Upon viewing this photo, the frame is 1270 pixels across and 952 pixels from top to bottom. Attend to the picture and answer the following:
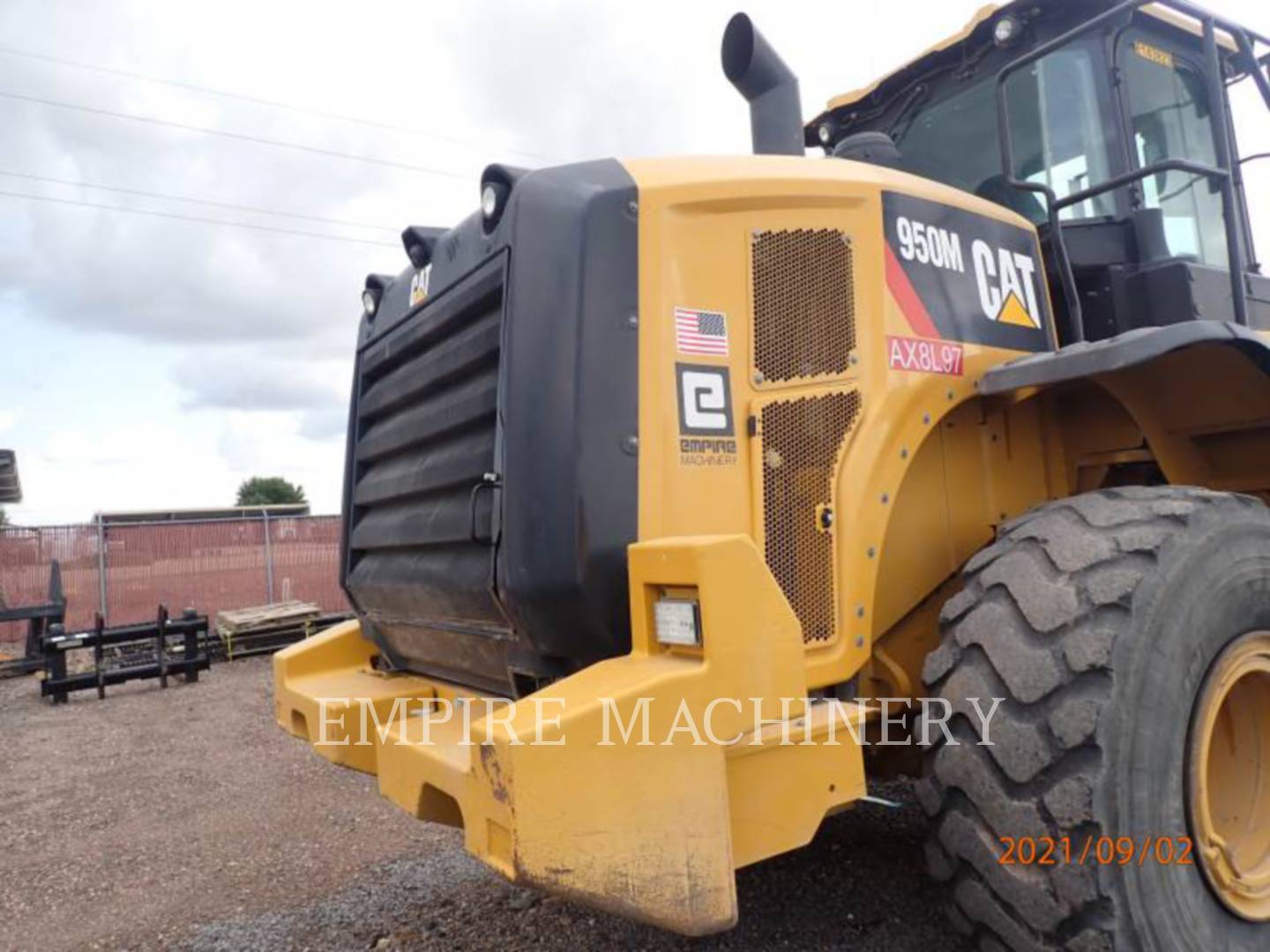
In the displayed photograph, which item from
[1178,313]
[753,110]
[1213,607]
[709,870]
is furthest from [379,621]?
[1178,313]

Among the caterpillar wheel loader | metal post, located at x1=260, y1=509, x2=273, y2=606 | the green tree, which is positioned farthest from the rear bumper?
the green tree

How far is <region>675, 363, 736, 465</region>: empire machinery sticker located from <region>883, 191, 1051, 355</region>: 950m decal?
1.88ft

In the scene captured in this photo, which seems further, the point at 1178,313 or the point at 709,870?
the point at 1178,313

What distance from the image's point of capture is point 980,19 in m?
3.94

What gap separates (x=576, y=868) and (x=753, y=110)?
2.53m

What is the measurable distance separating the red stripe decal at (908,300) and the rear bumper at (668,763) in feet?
3.42

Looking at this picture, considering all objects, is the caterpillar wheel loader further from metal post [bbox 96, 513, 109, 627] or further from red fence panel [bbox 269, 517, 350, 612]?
red fence panel [bbox 269, 517, 350, 612]

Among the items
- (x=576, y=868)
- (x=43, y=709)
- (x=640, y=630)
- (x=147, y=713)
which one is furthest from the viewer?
(x=43, y=709)

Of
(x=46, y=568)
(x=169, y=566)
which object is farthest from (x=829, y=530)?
(x=46, y=568)

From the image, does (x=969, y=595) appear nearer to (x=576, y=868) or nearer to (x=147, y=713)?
(x=576, y=868)

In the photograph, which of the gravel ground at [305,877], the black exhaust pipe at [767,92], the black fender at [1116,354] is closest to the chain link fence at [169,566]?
the gravel ground at [305,877]

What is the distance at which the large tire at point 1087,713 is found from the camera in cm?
221

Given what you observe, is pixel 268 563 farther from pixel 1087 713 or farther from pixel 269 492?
pixel 269 492

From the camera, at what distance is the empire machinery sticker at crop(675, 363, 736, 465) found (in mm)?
2533
